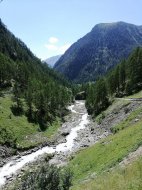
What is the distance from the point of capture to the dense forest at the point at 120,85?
114812 millimetres

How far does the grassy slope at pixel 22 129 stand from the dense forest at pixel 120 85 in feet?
79.3

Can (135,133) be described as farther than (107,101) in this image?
No

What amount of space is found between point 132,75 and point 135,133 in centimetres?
7287

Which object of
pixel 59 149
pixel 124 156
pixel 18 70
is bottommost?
pixel 59 149

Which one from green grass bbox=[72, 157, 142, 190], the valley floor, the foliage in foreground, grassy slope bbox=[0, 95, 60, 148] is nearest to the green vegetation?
the foliage in foreground

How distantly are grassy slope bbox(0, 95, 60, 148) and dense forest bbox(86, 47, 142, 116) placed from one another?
2417 cm

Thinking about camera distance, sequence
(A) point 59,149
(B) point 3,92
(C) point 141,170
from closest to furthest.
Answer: (C) point 141,170 < (A) point 59,149 < (B) point 3,92

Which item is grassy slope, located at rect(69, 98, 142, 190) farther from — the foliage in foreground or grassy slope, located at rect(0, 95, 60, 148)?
grassy slope, located at rect(0, 95, 60, 148)

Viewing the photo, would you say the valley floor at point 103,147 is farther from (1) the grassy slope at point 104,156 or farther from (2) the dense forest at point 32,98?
(2) the dense forest at point 32,98

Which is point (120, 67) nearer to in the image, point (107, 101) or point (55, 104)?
point (107, 101)

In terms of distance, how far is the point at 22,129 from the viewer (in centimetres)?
8288

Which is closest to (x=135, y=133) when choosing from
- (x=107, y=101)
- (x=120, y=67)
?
(x=107, y=101)

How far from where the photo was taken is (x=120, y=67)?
12788 centimetres

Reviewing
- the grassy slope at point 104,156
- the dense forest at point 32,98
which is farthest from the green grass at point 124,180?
the dense forest at point 32,98
